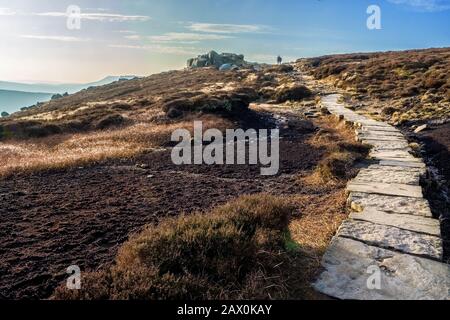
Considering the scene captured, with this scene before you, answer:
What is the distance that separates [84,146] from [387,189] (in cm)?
1390

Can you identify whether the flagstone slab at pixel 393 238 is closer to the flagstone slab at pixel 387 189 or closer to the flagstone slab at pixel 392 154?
the flagstone slab at pixel 387 189

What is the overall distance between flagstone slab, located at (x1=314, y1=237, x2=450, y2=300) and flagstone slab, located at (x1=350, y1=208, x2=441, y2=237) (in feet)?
3.39

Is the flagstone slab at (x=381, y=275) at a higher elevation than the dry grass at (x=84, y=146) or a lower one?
lower

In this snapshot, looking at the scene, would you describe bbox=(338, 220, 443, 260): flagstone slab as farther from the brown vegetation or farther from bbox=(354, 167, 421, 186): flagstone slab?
bbox=(354, 167, 421, 186): flagstone slab

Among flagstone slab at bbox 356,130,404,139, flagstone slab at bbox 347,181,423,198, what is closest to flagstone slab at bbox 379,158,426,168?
flagstone slab at bbox 347,181,423,198

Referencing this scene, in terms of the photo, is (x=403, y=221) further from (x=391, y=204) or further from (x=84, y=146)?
(x=84, y=146)

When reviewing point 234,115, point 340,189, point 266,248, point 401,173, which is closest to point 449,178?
point 401,173

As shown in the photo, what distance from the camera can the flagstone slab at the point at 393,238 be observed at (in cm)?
566

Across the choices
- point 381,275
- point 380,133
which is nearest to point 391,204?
point 381,275

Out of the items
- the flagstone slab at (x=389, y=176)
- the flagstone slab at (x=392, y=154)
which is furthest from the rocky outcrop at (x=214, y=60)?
the flagstone slab at (x=389, y=176)

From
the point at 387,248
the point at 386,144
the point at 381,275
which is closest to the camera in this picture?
the point at 381,275

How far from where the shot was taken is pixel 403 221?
6766 millimetres
